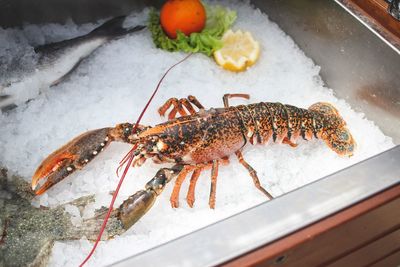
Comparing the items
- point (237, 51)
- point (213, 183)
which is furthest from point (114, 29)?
point (213, 183)

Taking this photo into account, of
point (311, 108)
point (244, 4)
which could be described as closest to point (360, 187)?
point (311, 108)

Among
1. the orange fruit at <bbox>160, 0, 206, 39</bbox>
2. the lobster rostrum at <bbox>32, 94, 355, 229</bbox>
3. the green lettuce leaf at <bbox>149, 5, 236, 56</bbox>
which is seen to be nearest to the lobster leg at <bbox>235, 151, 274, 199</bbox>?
the lobster rostrum at <bbox>32, 94, 355, 229</bbox>

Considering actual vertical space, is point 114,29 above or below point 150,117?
above

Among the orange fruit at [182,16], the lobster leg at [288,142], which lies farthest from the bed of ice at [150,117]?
the orange fruit at [182,16]

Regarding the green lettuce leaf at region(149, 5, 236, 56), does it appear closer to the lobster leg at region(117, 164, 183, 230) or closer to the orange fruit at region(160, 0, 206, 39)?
the orange fruit at region(160, 0, 206, 39)

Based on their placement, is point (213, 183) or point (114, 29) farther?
point (114, 29)

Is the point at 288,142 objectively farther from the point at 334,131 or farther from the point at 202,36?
the point at 202,36
